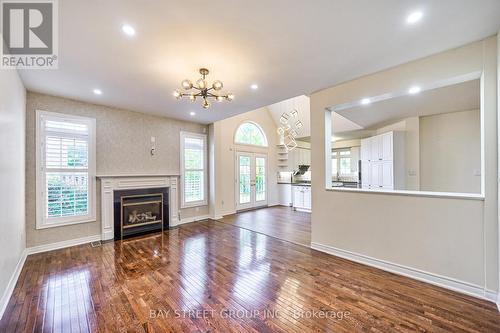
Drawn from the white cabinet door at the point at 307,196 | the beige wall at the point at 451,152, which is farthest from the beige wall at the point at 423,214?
the white cabinet door at the point at 307,196

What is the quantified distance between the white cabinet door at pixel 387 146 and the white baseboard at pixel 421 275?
3.24m

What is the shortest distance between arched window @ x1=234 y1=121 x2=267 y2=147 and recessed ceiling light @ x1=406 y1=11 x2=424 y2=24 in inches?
218

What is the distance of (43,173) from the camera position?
3781 mm

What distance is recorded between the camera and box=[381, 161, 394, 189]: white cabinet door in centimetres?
542

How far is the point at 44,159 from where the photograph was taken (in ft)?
12.5

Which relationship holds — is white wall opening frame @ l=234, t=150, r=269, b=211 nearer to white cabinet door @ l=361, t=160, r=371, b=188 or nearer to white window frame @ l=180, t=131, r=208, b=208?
white window frame @ l=180, t=131, r=208, b=208

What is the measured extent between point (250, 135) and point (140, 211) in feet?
14.3

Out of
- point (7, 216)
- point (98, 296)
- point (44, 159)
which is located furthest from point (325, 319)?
point (44, 159)

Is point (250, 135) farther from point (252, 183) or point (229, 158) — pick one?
point (252, 183)

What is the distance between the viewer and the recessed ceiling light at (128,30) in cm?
206

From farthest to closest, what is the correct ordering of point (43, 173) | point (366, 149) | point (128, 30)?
point (366, 149) < point (43, 173) < point (128, 30)

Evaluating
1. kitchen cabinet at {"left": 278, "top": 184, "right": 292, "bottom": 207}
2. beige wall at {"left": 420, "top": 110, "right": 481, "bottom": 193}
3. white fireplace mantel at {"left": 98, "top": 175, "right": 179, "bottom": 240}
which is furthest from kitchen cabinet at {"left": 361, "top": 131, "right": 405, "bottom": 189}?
white fireplace mantel at {"left": 98, "top": 175, "right": 179, "bottom": 240}

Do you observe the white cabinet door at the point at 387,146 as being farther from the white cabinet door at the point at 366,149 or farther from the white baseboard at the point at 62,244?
the white baseboard at the point at 62,244

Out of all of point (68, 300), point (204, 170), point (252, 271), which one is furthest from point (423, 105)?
point (68, 300)
